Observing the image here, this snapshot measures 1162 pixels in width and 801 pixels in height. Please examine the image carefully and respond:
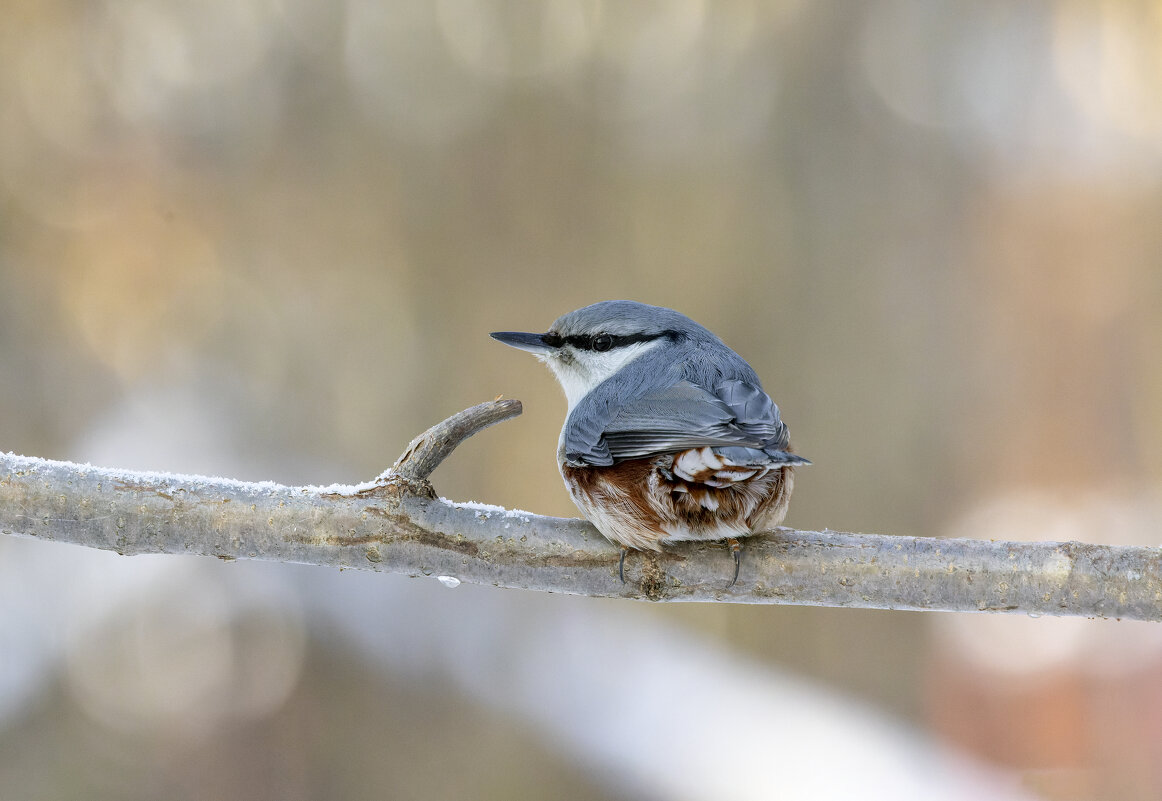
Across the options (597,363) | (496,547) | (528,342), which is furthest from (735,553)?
(528,342)

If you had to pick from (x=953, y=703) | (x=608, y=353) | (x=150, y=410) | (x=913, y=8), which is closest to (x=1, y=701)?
(x=150, y=410)

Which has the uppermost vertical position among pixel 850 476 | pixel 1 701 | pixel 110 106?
pixel 110 106

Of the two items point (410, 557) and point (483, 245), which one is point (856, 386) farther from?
point (410, 557)

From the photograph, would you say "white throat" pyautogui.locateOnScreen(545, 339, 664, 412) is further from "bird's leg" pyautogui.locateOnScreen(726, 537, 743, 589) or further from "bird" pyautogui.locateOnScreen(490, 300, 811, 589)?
"bird's leg" pyautogui.locateOnScreen(726, 537, 743, 589)

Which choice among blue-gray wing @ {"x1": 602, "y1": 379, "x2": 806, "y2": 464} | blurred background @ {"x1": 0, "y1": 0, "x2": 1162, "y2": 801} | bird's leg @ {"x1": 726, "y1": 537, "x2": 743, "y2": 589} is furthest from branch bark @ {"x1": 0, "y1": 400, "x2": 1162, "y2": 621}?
blurred background @ {"x1": 0, "y1": 0, "x2": 1162, "y2": 801}

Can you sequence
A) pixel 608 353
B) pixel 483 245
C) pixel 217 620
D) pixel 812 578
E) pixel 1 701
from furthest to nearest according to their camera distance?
pixel 483 245
pixel 217 620
pixel 1 701
pixel 608 353
pixel 812 578

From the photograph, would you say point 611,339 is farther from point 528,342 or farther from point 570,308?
point 570,308

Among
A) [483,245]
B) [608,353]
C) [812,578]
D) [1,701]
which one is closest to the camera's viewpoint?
[812,578]
